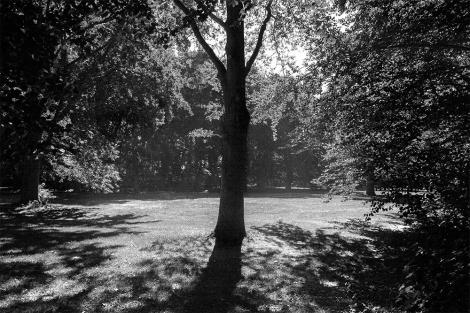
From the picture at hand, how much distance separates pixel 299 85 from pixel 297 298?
7611 millimetres

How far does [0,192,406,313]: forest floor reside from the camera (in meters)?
7.21

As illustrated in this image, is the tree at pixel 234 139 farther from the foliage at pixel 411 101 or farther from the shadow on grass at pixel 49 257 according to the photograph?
the shadow on grass at pixel 49 257

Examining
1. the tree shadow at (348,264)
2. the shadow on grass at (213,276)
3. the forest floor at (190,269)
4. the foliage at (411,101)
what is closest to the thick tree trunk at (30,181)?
the forest floor at (190,269)

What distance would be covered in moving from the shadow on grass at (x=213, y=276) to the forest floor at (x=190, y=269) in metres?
0.02

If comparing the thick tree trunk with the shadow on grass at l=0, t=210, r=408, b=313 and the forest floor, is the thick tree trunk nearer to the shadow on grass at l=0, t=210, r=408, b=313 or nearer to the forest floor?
the forest floor

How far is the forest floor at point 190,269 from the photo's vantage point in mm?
7215

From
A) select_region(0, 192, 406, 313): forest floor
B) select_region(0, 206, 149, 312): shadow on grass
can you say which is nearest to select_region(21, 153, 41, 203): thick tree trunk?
select_region(0, 206, 149, 312): shadow on grass

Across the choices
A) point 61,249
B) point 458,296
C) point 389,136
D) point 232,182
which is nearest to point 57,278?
point 61,249

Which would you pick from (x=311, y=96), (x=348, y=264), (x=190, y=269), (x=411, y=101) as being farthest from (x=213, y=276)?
(x=311, y=96)

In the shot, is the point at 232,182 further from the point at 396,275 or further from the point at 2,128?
the point at 2,128

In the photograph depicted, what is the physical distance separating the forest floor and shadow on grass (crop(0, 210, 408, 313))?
0.02 metres

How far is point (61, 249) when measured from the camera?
11289 mm

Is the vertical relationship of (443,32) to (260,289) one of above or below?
above

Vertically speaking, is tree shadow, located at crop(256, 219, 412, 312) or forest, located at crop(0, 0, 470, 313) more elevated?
forest, located at crop(0, 0, 470, 313)
